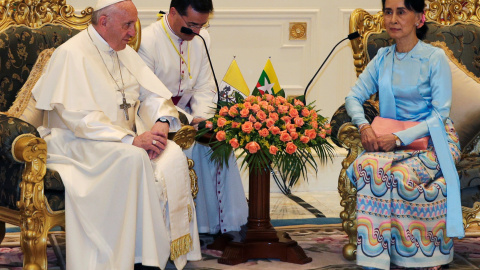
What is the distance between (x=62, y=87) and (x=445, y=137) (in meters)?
2.24

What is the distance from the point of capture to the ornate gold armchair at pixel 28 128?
4066 mm

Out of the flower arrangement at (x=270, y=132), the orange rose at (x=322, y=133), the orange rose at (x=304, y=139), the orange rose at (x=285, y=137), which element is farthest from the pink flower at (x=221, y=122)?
the orange rose at (x=322, y=133)

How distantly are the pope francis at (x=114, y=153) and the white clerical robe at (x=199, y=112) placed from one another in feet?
1.10

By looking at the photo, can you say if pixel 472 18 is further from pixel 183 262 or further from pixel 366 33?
pixel 183 262

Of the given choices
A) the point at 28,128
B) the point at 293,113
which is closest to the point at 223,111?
the point at 293,113

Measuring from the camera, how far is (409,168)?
14.5 feet

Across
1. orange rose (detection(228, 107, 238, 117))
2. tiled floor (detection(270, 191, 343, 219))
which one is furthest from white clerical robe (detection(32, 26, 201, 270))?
tiled floor (detection(270, 191, 343, 219))

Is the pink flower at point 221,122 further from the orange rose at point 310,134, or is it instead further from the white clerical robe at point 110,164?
the orange rose at point 310,134

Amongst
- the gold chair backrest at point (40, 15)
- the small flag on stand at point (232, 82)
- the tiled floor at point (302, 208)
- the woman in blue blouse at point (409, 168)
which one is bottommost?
the tiled floor at point (302, 208)

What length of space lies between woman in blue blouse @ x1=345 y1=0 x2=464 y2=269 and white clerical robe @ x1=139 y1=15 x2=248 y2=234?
92 centimetres

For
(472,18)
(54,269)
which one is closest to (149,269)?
(54,269)

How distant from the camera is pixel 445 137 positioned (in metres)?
4.59

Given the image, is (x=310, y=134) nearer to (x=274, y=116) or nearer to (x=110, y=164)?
(x=274, y=116)

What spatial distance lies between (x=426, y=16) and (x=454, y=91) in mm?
745
